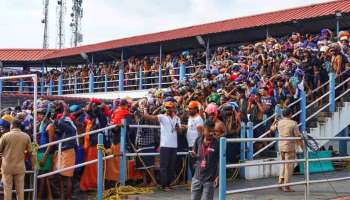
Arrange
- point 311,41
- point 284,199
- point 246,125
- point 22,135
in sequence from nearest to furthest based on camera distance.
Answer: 1. point 22,135
2. point 284,199
3. point 246,125
4. point 311,41

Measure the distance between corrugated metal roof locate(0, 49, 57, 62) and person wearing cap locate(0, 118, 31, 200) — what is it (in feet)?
64.6

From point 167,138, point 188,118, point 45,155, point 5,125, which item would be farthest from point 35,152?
point 188,118

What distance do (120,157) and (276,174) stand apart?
420cm

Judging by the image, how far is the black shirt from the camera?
23.3 feet

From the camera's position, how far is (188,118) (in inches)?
421

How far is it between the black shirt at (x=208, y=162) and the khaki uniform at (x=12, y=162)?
2.88 meters

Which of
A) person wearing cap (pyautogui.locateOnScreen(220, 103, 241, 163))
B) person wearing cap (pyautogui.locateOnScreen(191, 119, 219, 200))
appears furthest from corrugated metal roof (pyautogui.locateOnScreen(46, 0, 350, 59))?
person wearing cap (pyautogui.locateOnScreen(191, 119, 219, 200))

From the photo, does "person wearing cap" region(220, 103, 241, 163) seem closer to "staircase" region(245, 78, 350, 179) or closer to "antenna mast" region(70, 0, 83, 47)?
"staircase" region(245, 78, 350, 179)

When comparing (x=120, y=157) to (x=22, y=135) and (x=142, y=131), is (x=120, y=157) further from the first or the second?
(x=22, y=135)

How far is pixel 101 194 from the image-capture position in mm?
8930

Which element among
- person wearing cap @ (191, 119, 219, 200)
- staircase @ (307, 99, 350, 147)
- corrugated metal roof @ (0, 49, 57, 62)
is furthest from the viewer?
corrugated metal roof @ (0, 49, 57, 62)

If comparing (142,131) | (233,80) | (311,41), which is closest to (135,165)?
(142,131)

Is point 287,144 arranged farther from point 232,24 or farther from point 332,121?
point 232,24

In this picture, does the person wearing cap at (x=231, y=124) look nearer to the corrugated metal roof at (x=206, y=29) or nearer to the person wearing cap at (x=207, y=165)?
the person wearing cap at (x=207, y=165)
